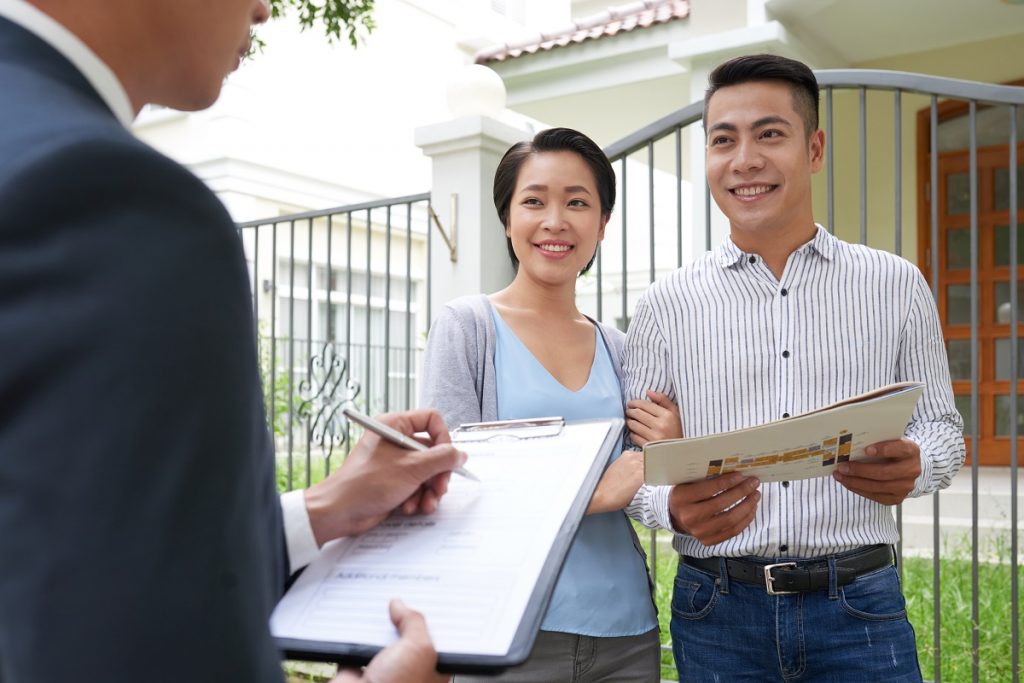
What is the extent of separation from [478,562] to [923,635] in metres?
3.75

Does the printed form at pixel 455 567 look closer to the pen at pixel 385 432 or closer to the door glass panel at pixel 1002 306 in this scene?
the pen at pixel 385 432

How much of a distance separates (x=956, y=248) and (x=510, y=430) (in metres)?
6.93

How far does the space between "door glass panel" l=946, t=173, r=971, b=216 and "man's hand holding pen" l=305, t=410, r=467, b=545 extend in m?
7.26

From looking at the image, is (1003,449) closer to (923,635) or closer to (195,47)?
(923,635)

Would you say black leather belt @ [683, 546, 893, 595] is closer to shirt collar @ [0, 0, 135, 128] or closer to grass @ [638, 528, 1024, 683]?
shirt collar @ [0, 0, 135, 128]

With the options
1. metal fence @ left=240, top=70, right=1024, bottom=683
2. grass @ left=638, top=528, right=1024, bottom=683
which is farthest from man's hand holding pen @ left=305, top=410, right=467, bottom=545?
grass @ left=638, top=528, right=1024, bottom=683

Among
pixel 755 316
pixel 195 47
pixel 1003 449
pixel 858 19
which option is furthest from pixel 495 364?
pixel 1003 449

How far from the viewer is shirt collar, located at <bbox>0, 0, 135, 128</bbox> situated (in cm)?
67

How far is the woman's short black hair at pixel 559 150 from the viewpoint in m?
2.36

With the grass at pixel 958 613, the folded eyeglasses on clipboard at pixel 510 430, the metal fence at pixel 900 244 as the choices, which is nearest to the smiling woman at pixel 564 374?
the folded eyeglasses on clipboard at pixel 510 430

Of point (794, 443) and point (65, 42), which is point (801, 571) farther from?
point (65, 42)

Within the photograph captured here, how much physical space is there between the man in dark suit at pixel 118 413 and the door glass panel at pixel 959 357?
7.63 metres

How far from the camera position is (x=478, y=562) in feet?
3.33

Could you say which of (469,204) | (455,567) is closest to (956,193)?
(469,204)
